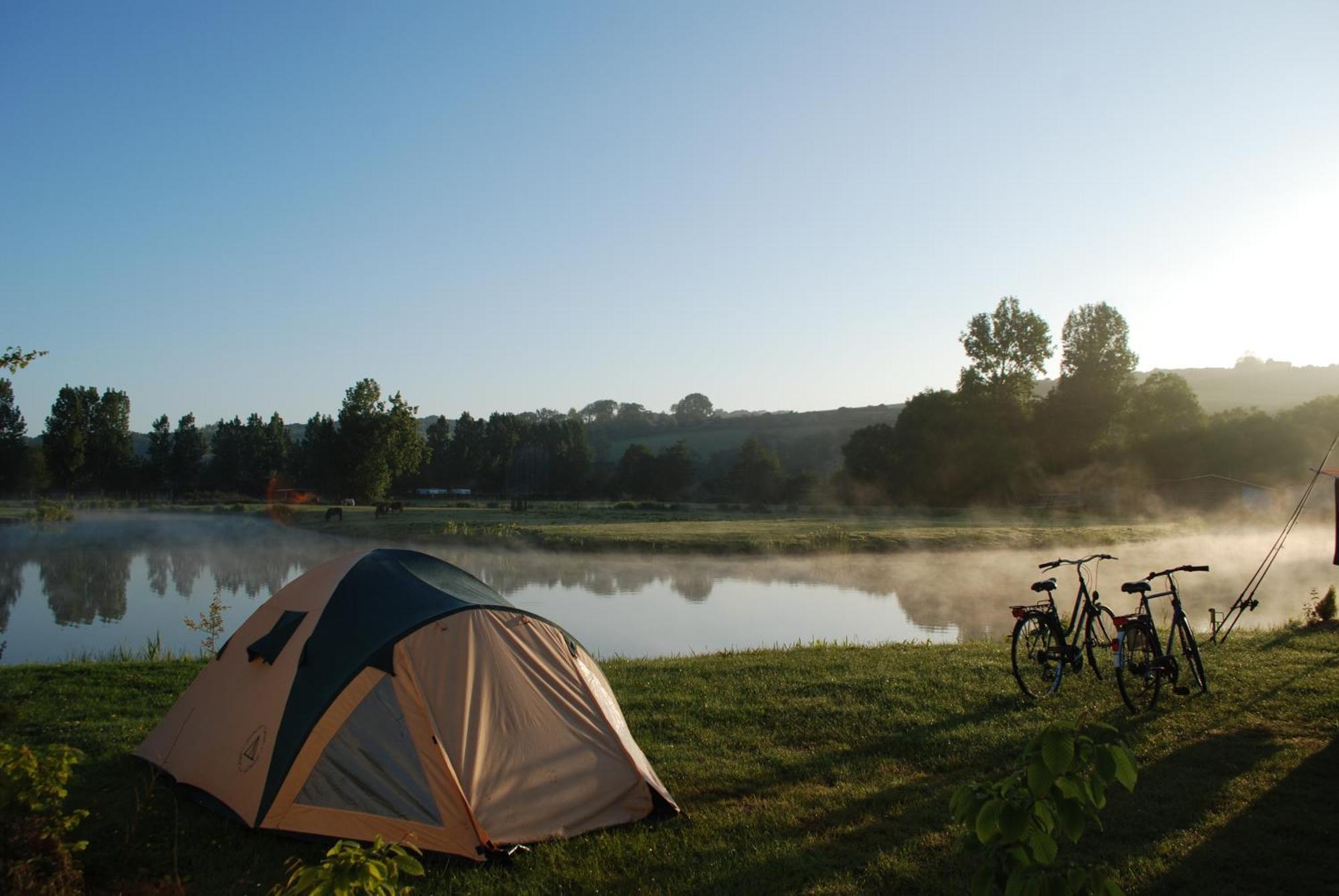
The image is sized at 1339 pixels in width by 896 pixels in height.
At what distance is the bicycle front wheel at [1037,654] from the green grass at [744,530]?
68.5 feet

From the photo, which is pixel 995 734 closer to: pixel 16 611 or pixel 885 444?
pixel 16 611

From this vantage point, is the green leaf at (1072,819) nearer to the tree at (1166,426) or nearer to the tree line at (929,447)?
the tree line at (929,447)

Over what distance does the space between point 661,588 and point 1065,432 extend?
132ft

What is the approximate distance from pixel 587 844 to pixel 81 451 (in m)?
70.0

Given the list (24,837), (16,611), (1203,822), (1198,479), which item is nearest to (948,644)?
(1203,822)

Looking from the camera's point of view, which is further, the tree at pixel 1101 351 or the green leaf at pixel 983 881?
the tree at pixel 1101 351

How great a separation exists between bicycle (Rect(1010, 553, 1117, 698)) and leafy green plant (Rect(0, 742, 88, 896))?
23.4 ft

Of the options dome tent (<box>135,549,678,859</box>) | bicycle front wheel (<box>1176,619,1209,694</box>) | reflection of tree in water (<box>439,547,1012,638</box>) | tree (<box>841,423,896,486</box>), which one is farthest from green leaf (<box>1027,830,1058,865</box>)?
tree (<box>841,423,896,486</box>)

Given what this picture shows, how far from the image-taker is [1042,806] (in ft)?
7.27

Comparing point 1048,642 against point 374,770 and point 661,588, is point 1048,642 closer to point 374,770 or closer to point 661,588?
point 374,770

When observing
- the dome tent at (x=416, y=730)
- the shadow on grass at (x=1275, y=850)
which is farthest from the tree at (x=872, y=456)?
the dome tent at (x=416, y=730)

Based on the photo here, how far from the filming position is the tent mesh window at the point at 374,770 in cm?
507

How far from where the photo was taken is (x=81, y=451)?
203 ft

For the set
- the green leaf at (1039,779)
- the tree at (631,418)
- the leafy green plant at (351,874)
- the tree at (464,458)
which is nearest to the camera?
the green leaf at (1039,779)
